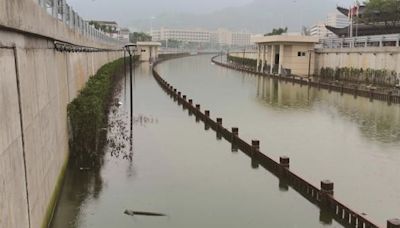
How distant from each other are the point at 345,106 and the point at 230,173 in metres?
17.4

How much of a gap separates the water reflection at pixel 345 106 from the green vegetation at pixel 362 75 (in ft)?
16.8

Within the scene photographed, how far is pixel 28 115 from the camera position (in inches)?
328

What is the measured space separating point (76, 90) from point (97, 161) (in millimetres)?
4115

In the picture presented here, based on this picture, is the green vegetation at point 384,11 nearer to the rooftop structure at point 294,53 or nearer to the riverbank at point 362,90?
the rooftop structure at point 294,53

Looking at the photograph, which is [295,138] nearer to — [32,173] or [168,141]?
[168,141]

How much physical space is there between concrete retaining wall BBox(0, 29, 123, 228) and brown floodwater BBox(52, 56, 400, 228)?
1.47m

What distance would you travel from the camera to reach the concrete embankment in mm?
6590

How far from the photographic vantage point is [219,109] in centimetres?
2867

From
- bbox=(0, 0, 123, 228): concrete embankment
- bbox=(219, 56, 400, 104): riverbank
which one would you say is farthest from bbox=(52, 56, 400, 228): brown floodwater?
bbox=(219, 56, 400, 104): riverbank

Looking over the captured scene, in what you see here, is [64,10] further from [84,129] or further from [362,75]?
[362,75]

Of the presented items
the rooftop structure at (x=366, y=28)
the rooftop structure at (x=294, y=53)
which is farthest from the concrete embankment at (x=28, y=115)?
the rooftop structure at (x=366, y=28)

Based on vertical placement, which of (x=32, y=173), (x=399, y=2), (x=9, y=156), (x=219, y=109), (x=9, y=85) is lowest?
(x=219, y=109)

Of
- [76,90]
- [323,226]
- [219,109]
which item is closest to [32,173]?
[323,226]

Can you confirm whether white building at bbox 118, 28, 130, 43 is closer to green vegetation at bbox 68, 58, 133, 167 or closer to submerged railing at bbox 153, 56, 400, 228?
submerged railing at bbox 153, 56, 400, 228
